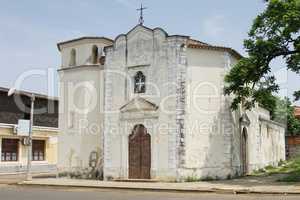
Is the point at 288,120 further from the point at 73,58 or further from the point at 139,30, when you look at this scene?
the point at 139,30

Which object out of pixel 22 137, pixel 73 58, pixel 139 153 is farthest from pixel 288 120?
pixel 139 153

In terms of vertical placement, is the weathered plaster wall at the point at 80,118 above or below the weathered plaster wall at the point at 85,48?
below

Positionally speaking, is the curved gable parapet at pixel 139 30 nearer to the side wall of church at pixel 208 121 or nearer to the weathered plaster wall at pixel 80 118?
the side wall of church at pixel 208 121

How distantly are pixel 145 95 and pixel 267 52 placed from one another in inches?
270

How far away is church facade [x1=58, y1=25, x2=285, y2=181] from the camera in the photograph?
23844 mm

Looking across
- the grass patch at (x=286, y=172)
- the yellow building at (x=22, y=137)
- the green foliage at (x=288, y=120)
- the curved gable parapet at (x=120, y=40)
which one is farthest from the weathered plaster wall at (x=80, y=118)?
the green foliage at (x=288, y=120)

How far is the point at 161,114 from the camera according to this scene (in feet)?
79.4

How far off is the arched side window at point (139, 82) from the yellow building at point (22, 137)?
42.0 feet

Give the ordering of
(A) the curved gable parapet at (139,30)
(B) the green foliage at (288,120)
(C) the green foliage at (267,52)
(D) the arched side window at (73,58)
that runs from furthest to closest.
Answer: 1. (B) the green foliage at (288,120)
2. (D) the arched side window at (73,58)
3. (A) the curved gable parapet at (139,30)
4. (C) the green foliage at (267,52)

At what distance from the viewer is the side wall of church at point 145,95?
78.3 feet

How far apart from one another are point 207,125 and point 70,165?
8.95 metres

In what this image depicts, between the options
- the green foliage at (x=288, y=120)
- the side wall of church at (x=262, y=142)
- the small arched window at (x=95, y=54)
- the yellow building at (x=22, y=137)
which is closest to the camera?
the small arched window at (x=95, y=54)

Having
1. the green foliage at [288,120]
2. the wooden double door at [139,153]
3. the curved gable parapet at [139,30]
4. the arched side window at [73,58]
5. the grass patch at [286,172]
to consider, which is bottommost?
the grass patch at [286,172]

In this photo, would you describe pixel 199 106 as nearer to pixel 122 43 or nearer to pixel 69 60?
pixel 122 43
